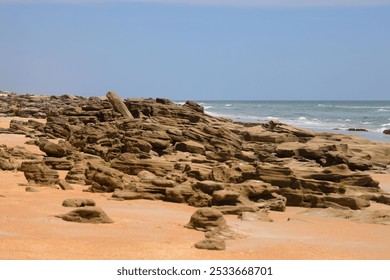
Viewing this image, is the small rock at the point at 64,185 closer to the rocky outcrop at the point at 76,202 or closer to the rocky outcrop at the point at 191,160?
the rocky outcrop at the point at 191,160

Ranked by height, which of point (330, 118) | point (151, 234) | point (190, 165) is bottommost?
point (330, 118)

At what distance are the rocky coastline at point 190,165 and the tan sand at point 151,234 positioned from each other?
0.38 meters

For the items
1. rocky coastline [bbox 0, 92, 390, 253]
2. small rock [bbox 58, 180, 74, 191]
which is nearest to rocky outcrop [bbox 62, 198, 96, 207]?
rocky coastline [bbox 0, 92, 390, 253]

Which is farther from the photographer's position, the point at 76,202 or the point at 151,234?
the point at 76,202

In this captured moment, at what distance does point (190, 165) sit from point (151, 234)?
8.13 m

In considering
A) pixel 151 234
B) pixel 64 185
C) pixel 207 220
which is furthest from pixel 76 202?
pixel 207 220

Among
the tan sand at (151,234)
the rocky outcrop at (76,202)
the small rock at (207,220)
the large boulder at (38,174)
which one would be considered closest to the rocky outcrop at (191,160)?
the large boulder at (38,174)

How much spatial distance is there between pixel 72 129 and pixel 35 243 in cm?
1742

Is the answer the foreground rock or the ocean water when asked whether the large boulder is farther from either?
the ocean water

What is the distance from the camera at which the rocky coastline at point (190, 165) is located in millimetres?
13914

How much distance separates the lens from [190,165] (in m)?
18.3

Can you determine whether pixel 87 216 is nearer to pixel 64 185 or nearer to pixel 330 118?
pixel 64 185

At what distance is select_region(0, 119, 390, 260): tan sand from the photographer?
8.78 meters

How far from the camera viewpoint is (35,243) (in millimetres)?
8844
